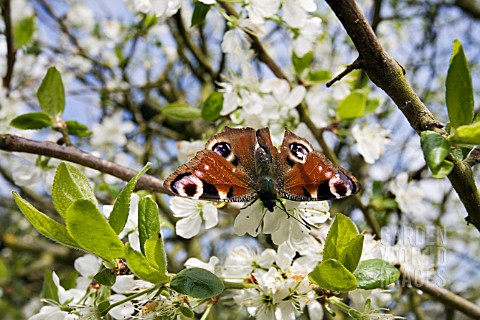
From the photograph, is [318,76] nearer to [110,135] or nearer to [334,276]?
[334,276]

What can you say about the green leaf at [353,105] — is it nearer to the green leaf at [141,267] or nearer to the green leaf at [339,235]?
the green leaf at [339,235]

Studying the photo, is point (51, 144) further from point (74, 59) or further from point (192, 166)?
point (74, 59)

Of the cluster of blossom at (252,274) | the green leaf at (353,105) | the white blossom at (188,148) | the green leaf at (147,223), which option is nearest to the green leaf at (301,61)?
the green leaf at (353,105)

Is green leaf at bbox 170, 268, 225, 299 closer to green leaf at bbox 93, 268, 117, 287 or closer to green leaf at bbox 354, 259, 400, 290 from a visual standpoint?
green leaf at bbox 93, 268, 117, 287

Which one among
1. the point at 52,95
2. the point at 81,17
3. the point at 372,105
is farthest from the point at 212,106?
the point at 81,17

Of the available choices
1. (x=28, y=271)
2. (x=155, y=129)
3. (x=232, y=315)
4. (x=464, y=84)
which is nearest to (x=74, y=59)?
(x=155, y=129)

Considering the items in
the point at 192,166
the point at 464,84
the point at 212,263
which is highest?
the point at 464,84
